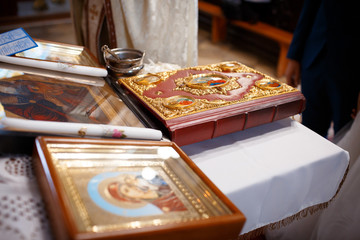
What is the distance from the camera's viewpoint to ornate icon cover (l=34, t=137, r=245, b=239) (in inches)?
15.0

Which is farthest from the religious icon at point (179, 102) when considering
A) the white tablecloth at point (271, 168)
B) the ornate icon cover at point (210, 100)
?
the white tablecloth at point (271, 168)

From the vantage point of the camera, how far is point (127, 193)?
1.50 ft

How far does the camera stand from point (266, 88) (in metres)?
0.78

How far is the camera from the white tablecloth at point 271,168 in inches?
24.9

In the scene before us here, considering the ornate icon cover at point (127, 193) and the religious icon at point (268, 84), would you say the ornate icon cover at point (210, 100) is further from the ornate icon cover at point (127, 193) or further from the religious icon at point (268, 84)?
the ornate icon cover at point (127, 193)

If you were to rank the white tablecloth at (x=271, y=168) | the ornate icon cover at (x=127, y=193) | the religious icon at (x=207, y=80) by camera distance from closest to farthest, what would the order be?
the ornate icon cover at (x=127, y=193), the white tablecloth at (x=271, y=168), the religious icon at (x=207, y=80)

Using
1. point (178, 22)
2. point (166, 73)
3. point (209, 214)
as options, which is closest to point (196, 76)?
point (166, 73)

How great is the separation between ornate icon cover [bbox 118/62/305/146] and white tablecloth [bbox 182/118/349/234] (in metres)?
0.04

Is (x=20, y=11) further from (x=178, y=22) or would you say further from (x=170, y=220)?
(x=170, y=220)

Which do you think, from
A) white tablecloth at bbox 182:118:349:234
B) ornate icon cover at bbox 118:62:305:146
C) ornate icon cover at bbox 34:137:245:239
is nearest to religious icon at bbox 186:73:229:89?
ornate icon cover at bbox 118:62:305:146

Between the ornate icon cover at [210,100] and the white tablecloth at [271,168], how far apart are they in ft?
0.14

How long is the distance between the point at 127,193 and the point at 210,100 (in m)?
0.34

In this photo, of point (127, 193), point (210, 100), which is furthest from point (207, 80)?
point (127, 193)

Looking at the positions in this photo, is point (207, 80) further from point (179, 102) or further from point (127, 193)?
point (127, 193)
